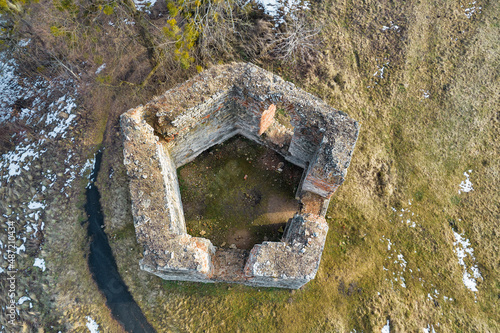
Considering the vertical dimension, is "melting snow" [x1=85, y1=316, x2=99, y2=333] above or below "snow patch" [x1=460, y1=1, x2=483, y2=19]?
below

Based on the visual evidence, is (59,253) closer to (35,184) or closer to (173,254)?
(35,184)

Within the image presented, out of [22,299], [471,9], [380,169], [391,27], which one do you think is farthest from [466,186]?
[22,299]

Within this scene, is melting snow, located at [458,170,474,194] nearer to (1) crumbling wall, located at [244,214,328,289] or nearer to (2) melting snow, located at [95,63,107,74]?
(1) crumbling wall, located at [244,214,328,289]

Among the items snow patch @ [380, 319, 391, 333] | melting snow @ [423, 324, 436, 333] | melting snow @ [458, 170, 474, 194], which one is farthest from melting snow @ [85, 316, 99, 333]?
melting snow @ [458, 170, 474, 194]

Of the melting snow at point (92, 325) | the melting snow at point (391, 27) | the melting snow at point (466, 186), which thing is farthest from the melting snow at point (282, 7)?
the melting snow at point (92, 325)

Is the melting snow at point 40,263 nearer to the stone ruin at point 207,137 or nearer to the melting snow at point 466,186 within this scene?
the stone ruin at point 207,137

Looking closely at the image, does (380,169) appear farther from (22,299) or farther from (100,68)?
(22,299)
